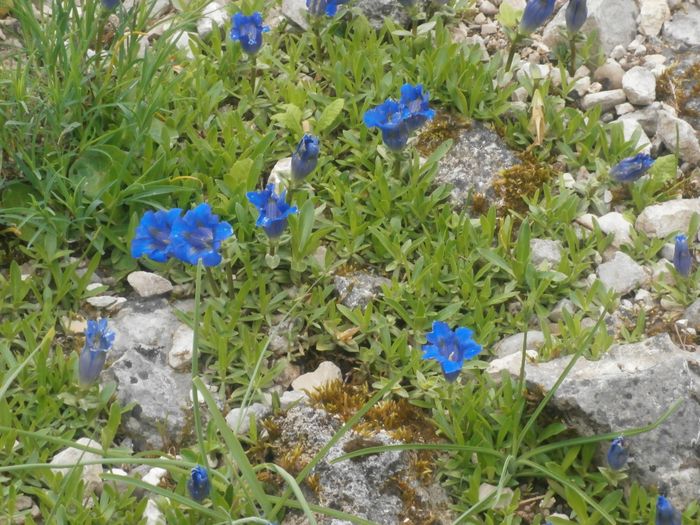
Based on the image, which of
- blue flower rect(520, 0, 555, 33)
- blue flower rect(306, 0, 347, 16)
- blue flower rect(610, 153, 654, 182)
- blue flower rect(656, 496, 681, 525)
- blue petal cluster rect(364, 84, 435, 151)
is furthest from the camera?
blue flower rect(306, 0, 347, 16)

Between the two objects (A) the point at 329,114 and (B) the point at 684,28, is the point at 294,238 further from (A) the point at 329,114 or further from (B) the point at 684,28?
(B) the point at 684,28

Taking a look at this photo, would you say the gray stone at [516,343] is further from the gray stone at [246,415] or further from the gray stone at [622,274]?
the gray stone at [246,415]

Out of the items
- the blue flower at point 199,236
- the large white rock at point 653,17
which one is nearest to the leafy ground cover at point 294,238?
the blue flower at point 199,236

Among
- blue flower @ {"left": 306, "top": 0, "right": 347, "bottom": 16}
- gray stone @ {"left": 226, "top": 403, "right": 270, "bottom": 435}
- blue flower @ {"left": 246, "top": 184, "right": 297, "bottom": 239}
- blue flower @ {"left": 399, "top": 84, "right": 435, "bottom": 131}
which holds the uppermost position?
blue flower @ {"left": 306, "top": 0, "right": 347, "bottom": 16}

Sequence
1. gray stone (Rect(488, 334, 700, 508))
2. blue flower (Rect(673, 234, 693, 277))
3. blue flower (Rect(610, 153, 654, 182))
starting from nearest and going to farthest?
gray stone (Rect(488, 334, 700, 508))
blue flower (Rect(673, 234, 693, 277))
blue flower (Rect(610, 153, 654, 182))

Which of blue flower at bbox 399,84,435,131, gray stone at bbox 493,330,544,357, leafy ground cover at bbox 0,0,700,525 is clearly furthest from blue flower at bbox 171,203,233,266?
gray stone at bbox 493,330,544,357

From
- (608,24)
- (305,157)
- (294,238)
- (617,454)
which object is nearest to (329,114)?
(305,157)

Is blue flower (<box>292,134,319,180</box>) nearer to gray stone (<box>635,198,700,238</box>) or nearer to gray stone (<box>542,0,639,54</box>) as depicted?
gray stone (<box>635,198,700,238</box>)
